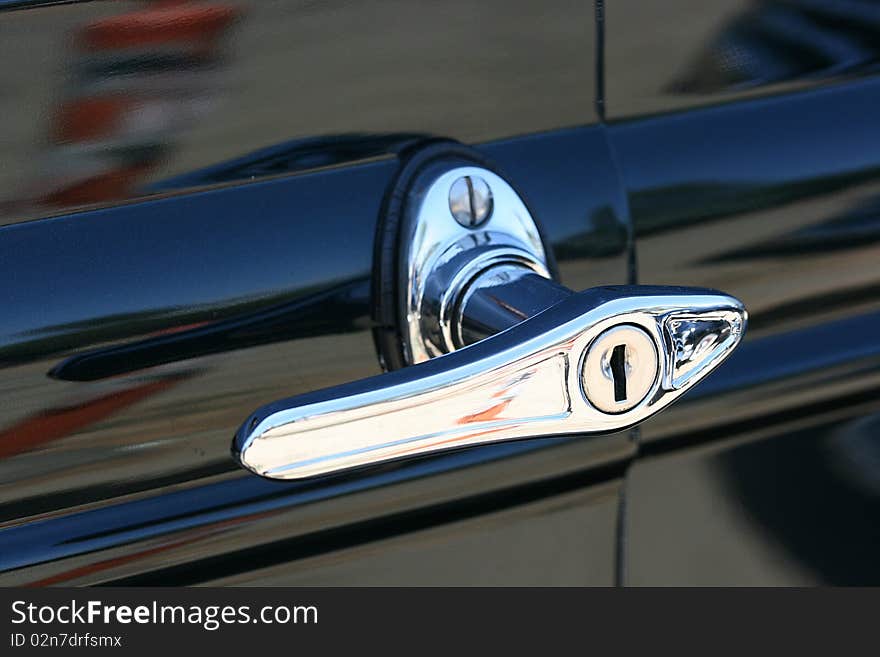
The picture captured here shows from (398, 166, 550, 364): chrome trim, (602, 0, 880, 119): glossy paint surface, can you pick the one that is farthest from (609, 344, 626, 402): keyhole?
(602, 0, 880, 119): glossy paint surface

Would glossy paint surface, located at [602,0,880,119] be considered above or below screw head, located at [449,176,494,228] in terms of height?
above

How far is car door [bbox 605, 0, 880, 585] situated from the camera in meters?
0.88

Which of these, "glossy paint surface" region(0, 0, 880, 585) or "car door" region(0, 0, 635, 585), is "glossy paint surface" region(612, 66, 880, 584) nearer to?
"glossy paint surface" region(0, 0, 880, 585)

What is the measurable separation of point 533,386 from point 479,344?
4cm

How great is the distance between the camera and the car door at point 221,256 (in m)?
0.69

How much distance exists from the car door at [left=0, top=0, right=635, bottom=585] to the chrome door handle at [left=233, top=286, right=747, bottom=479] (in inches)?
4.0

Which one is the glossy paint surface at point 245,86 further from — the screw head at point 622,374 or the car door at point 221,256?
the screw head at point 622,374

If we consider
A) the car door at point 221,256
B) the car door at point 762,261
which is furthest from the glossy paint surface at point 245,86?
the car door at point 762,261

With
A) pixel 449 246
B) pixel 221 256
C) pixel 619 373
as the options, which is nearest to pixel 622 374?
pixel 619 373

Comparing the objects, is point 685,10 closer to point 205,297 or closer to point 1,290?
point 205,297

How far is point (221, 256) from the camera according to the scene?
72cm

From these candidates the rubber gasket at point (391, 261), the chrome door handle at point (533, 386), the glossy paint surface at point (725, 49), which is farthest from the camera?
the glossy paint surface at point (725, 49)
